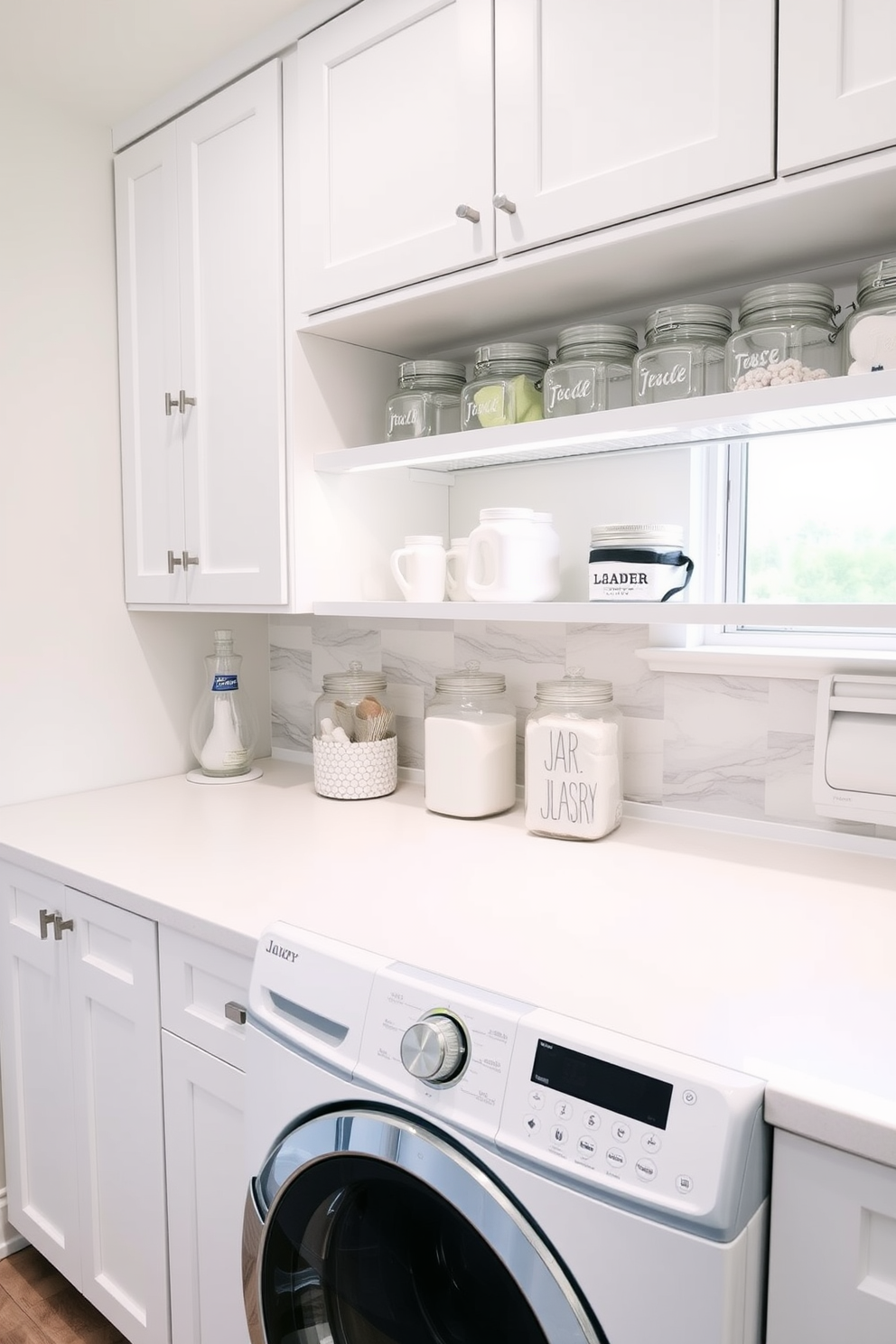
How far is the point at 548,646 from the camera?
1787mm

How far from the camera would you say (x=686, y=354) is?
1.33 meters

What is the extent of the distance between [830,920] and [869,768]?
294mm

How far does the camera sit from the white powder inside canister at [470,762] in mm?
1668

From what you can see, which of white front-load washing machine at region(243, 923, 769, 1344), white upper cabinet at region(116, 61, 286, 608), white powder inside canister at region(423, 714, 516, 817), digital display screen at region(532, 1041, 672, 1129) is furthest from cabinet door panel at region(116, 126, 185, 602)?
digital display screen at region(532, 1041, 672, 1129)

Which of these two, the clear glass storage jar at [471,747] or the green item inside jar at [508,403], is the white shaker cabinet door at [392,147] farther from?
the clear glass storage jar at [471,747]

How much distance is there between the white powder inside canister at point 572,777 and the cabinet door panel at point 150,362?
85 centimetres

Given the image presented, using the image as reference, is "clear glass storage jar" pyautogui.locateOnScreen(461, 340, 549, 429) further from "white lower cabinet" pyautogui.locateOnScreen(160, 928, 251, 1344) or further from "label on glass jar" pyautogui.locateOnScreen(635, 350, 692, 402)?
"white lower cabinet" pyautogui.locateOnScreen(160, 928, 251, 1344)

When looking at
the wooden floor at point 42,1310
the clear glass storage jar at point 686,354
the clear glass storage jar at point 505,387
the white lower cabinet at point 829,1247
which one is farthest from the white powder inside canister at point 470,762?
the wooden floor at point 42,1310

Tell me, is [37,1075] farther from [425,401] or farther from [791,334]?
[791,334]

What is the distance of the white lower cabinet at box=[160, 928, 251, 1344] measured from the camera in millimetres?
1266

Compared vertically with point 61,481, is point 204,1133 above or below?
below

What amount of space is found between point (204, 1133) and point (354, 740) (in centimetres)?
82

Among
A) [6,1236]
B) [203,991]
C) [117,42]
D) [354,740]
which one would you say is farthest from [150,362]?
[6,1236]

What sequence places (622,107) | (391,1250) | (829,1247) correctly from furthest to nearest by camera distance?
(622,107) → (391,1250) → (829,1247)
